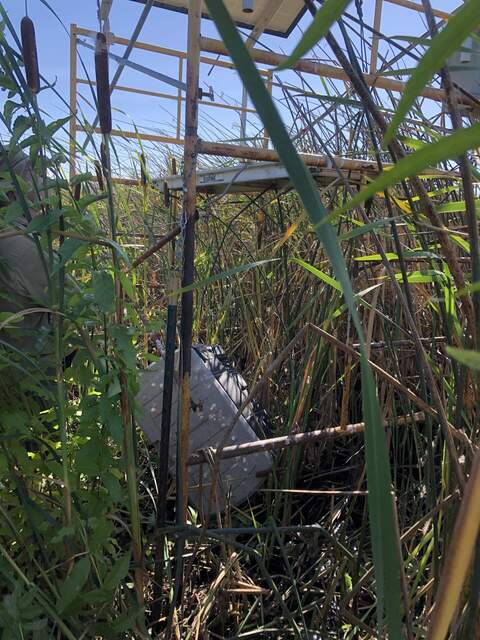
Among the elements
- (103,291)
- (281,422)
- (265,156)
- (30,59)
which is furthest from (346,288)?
(281,422)

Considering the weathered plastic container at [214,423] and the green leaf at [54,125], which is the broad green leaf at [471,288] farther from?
the weathered plastic container at [214,423]

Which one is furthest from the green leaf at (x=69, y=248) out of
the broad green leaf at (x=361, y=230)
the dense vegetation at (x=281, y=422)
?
the broad green leaf at (x=361, y=230)

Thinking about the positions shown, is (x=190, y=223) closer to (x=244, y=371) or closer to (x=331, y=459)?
(x=331, y=459)

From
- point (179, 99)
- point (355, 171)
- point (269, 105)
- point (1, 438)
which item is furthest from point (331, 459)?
point (179, 99)

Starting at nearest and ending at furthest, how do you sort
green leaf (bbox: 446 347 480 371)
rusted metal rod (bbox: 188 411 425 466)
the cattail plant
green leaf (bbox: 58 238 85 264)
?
1. green leaf (bbox: 446 347 480 371)
2. green leaf (bbox: 58 238 85 264)
3. the cattail plant
4. rusted metal rod (bbox: 188 411 425 466)

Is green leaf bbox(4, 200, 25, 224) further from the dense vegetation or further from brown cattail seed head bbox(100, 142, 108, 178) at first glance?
brown cattail seed head bbox(100, 142, 108, 178)

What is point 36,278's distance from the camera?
1.40 m

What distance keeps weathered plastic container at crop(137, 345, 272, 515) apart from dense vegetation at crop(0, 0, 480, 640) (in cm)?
7

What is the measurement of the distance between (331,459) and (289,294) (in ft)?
1.62

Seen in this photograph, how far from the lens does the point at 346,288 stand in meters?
0.34

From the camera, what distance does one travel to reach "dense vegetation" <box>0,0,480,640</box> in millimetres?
367

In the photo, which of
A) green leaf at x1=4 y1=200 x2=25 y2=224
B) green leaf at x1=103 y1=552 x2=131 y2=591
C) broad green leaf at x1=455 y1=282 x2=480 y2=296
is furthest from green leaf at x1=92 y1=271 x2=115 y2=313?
broad green leaf at x1=455 y1=282 x2=480 y2=296

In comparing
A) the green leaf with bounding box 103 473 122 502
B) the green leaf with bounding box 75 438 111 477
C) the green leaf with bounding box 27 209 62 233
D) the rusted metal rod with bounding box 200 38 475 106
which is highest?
the rusted metal rod with bounding box 200 38 475 106

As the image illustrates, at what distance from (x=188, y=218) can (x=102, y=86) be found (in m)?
0.26
